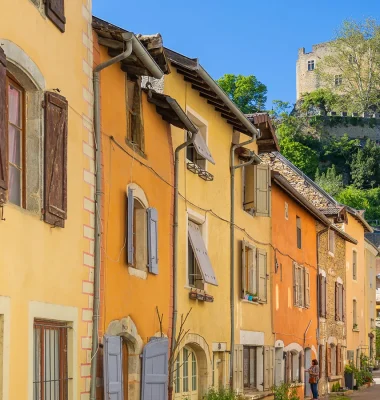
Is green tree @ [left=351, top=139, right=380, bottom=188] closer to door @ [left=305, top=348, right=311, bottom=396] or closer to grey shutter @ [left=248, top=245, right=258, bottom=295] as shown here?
door @ [left=305, top=348, right=311, bottom=396]

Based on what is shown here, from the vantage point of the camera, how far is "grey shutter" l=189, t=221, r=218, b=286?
1538 cm

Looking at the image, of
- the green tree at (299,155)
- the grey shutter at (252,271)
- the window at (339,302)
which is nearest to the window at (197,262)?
the grey shutter at (252,271)

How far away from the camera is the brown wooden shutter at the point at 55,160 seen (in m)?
9.55

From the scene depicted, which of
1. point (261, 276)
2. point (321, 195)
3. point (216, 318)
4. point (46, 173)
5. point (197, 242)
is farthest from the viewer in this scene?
point (321, 195)

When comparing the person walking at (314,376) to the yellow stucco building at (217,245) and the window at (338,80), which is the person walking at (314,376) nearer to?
the yellow stucco building at (217,245)

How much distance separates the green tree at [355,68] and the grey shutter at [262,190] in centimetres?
7711

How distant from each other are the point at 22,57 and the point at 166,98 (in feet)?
15.2

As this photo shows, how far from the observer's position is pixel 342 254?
32281 millimetres

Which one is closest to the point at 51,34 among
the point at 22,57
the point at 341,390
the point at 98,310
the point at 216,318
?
the point at 22,57

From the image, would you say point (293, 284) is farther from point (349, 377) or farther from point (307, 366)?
point (349, 377)

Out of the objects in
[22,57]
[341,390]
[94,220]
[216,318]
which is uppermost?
[22,57]

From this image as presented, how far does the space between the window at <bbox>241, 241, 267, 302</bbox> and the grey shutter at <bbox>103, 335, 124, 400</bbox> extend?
702 cm

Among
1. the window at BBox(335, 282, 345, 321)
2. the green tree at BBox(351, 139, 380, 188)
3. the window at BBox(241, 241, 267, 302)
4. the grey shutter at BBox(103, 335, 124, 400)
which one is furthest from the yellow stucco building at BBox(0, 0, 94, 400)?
the green tree at BBox(351, 139, 380, 188)

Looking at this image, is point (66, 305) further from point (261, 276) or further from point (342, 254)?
point (342, 254)
